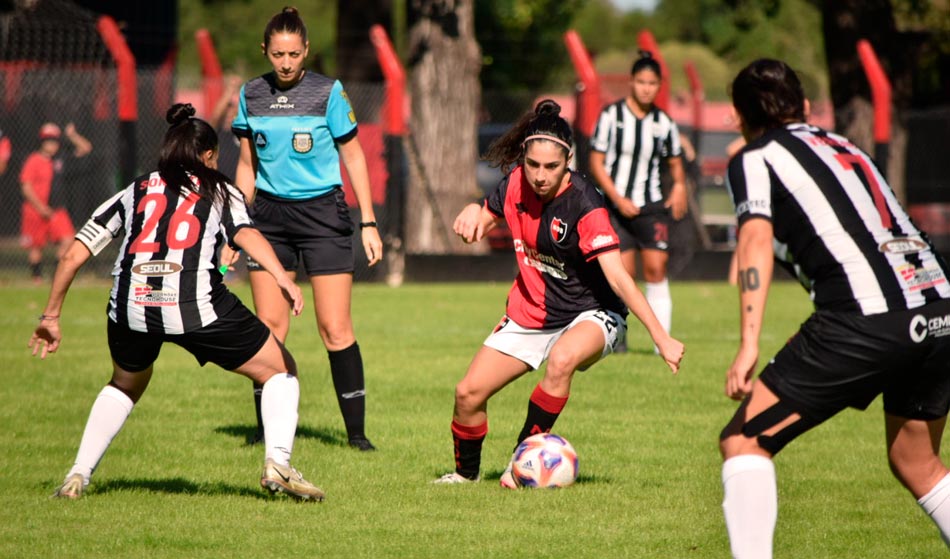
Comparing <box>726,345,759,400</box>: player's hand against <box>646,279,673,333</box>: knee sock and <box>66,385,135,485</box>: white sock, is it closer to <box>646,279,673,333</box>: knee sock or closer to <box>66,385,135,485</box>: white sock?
<box>66,385,135,485</box>: white sock

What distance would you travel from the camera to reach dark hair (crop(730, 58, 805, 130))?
4328 mm

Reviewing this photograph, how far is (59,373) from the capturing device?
32.9ft

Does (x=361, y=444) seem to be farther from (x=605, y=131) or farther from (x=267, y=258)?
(x=605, y=131)

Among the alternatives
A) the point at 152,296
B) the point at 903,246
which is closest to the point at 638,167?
the point at 152,296

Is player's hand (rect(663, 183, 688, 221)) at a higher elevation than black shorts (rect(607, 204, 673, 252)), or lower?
higher

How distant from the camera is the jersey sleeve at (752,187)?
13.9 ft

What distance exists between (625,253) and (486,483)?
4748mm

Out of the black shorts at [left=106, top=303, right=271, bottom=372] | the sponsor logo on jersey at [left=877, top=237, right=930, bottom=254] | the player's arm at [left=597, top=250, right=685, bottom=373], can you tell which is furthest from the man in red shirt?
the sponsor logo on jersey at [left=877, top=237, right=930, bottom=254]

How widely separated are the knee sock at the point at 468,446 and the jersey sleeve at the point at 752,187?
2.43m

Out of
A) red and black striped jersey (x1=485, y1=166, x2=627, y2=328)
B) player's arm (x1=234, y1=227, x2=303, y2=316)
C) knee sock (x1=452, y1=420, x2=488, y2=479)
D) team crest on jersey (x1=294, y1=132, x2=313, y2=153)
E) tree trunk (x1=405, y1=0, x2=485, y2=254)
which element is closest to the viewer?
player's arm (x1=234, y1=227, x2=303, y2=316)

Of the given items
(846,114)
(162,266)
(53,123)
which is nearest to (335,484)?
(162,266)

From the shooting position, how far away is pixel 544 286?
6.49m

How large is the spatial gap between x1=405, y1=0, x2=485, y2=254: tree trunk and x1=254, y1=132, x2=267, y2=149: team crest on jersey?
11.8 m

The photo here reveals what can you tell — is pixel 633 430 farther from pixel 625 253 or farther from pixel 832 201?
pixel 832 201
